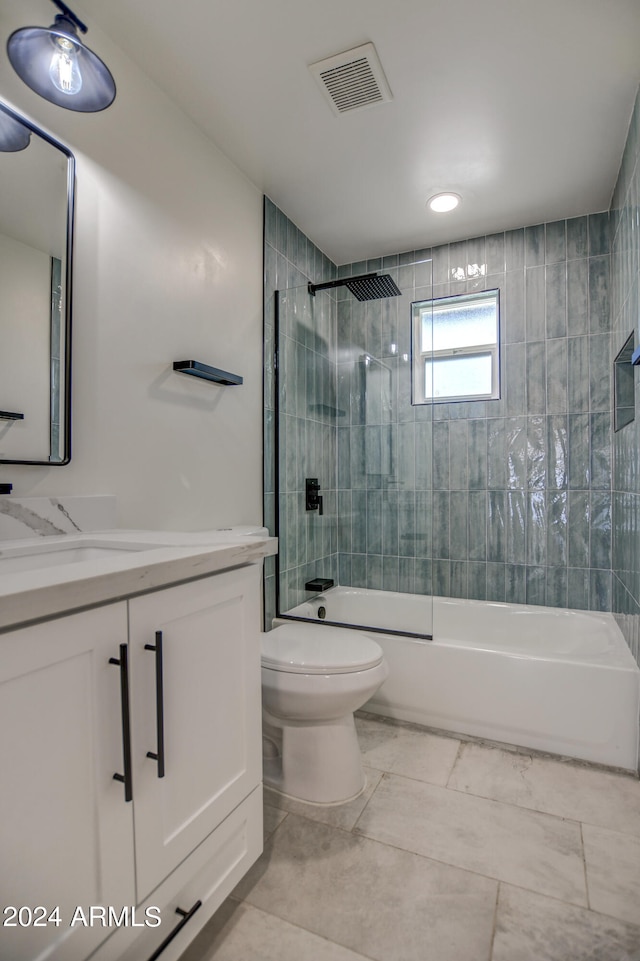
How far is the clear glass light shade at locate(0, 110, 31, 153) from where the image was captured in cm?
122

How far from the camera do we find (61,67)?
3.98ft

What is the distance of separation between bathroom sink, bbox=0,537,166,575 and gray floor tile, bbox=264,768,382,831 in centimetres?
110

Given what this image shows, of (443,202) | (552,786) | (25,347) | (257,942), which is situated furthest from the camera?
(443,202)

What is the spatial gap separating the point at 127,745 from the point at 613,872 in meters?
1.43

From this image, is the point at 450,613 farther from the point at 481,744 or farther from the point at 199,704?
the point at 199,704

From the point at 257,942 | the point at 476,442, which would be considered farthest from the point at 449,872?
the point at 476,442

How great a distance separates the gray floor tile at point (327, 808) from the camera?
159 centimetres

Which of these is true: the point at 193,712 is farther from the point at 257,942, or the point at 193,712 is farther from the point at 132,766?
the point at 257,942

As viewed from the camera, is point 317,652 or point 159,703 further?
point 317,652

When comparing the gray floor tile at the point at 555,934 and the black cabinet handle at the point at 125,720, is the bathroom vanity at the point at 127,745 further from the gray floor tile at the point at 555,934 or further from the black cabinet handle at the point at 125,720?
the gray floor tile at the point at 555,934

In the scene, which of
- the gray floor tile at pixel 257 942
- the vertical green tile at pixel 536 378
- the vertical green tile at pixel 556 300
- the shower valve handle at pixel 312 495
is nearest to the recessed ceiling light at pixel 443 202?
the vertical green tile at pixel 556 300

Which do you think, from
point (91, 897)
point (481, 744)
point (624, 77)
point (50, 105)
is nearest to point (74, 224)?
point (50, 105)

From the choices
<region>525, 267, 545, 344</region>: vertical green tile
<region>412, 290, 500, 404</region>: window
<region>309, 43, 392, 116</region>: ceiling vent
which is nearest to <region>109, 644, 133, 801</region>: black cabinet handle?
<region>309, 43, 392, 116</region>: ceiling vent

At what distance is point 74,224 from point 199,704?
135 cm
